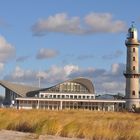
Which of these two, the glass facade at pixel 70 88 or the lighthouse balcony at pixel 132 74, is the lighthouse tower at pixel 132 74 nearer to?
the lighthouse balcony at pixel 132 74

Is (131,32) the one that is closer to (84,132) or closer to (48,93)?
(48,93)

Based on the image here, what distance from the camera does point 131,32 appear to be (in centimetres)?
11312

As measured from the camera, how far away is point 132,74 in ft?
346

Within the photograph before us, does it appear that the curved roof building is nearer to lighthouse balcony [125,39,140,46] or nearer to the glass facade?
the glass facade

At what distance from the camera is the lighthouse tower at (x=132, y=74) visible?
105188mm

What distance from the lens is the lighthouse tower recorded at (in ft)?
345

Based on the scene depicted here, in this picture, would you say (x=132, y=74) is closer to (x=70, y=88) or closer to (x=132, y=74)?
(x=132, y=74)

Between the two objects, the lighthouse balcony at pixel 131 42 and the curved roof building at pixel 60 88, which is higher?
the lighthouse balcony at pixel 131 42

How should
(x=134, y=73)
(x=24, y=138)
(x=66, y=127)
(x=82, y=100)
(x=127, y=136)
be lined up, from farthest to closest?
(x=82, y=100) < (x=134, y=73) < (x=66, y=127) < (x=127, y=136) < (x=24, y=138)

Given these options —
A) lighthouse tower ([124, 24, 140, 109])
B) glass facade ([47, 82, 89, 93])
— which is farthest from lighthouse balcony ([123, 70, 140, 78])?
glass facade ([47, 82, 89, 93])

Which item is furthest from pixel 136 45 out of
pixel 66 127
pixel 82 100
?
pixel 66 127

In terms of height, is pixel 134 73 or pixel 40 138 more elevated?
pixel 134 73

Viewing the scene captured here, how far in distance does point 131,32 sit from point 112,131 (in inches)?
3690

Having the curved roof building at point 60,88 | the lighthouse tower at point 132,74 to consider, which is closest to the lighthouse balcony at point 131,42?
the lighthouse tower at point 132,74
